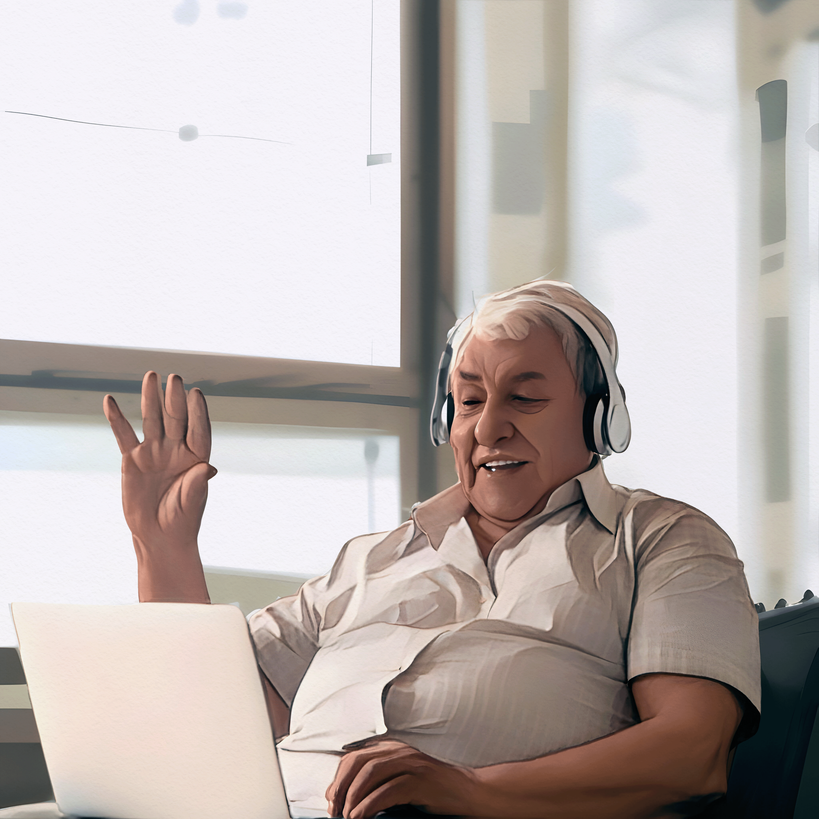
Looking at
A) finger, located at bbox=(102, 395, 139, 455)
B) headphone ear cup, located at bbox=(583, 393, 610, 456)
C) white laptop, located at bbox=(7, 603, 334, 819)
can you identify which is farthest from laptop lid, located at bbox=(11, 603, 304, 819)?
headphone ear cup, located at bbox=(583, 393, 610, 456)

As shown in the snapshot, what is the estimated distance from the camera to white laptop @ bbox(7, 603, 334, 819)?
2.37 ft

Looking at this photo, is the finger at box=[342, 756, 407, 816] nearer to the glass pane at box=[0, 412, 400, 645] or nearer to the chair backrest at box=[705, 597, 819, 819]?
the chair backrest at box=[705, 597, 819, 819]

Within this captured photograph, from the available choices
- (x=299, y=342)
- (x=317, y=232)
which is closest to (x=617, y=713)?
(x=299, y=342)

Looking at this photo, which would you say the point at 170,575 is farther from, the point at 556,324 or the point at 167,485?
the point at 556,324

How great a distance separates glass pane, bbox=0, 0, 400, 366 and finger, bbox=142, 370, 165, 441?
0.31 meters

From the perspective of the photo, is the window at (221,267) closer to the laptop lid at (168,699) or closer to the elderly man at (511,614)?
the elderly man at (511,614)

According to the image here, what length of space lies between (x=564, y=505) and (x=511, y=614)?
18 cm

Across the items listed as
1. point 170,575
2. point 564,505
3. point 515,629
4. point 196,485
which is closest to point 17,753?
point 170,575

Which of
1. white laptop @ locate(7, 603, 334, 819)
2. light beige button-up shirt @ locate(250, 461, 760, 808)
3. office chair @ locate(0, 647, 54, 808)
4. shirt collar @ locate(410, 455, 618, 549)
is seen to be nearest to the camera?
white laptop @ locate(7, 603, 334, 819)

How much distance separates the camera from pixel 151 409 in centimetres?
124

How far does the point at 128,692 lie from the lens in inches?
28.9

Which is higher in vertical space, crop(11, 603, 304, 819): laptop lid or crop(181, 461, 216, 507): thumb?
crop(181, 461, 216, 507): thumb

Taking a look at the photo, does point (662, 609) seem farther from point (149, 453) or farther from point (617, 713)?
point (149, 453)

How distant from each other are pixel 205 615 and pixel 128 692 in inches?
4.0
